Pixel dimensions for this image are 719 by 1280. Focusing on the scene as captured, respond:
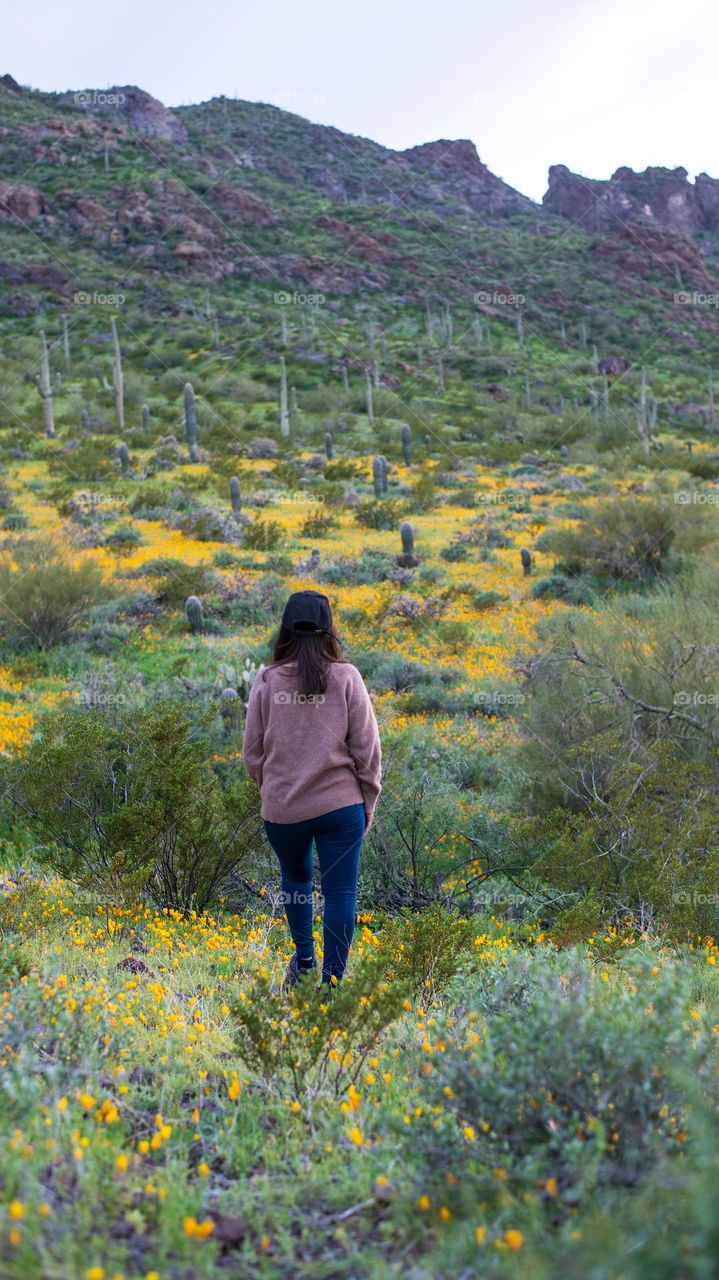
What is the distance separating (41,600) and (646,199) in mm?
111676

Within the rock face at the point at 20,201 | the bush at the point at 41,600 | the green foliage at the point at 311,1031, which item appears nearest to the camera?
the green foliage at the point at 311,1031

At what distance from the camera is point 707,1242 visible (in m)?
1.23

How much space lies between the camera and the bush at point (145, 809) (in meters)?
4.82

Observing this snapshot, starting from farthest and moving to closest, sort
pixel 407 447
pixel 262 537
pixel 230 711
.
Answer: pixel 407 447
pixel 262 537
pixel 230 711

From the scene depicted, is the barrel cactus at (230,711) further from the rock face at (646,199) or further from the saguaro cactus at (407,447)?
the rock face at (646,199)

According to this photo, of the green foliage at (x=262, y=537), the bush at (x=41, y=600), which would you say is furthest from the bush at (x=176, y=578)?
the green foliage at (x=262, y=537)

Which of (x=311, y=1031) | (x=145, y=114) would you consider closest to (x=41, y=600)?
(x=311, y=1031)

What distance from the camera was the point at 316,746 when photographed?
10.7ft

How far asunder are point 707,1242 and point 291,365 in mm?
44465

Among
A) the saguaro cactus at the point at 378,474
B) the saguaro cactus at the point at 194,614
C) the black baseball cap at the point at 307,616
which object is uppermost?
the saguaro cactus at the point at 378,474

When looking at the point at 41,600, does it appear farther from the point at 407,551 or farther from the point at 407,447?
the point at 407,447

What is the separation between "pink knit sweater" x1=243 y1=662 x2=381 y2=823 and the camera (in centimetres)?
326

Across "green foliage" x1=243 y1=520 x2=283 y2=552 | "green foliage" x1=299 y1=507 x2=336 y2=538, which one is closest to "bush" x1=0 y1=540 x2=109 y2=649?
"green foliage" x1=243 y1=520 x2=283 y2=552

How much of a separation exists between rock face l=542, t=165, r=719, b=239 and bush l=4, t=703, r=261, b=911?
10738 centimetres
